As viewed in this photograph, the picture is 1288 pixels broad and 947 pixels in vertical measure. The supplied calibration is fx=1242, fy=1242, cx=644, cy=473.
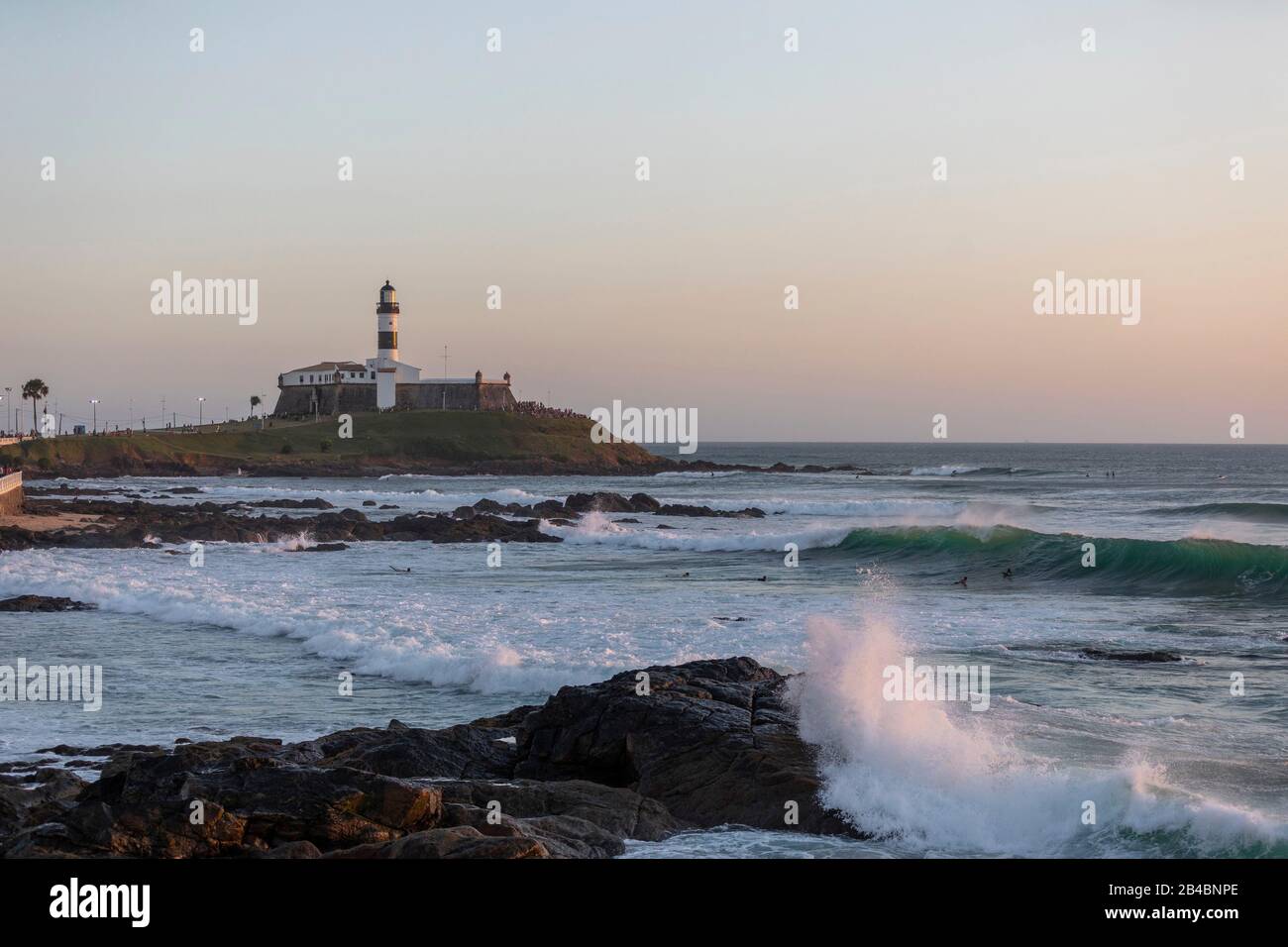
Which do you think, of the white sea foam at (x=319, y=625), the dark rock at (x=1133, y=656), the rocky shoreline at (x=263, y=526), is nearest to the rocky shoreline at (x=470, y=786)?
the white sea foam at (x=319, y=625)

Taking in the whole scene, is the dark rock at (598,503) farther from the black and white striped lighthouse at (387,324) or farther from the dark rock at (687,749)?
the black and white striped lighthouse at (387,324)

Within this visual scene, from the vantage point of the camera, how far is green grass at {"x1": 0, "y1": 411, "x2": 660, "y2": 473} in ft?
273

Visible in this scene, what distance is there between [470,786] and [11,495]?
39374 mm

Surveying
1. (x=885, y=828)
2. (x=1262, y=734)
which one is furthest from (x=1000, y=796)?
(x=1262, y=734)

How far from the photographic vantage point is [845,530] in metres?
38.8

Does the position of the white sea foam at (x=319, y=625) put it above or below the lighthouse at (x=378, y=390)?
below

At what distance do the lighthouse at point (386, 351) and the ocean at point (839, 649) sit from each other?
64.4 m

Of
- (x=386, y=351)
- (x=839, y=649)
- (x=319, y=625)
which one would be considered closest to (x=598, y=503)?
(x=319, y=625)

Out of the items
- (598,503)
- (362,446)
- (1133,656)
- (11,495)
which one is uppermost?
(362,446)

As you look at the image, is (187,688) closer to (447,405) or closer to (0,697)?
(0,697)

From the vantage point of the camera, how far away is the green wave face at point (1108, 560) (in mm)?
25938

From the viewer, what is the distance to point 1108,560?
2923 cm

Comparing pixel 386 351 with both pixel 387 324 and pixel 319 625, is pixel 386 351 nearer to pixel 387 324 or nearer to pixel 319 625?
pixel 387 324
